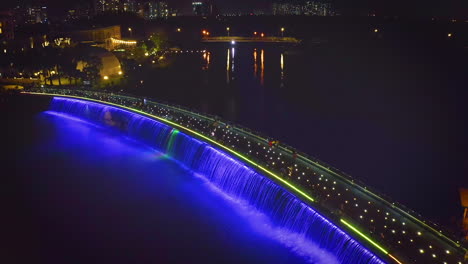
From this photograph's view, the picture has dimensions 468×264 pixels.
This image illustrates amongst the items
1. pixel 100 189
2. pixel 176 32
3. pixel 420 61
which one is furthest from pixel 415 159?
pixel 176 32

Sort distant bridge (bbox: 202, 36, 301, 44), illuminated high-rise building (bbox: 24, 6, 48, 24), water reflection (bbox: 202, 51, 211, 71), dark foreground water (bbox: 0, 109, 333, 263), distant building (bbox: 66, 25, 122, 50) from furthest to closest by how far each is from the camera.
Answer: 1. illuminated high-rise building (bbox: 24, 6, 48, 24)
2. distant bridge (bbox: 202, 36, 301, 44)
3. water reflection (bbox: 202, 51, 211, 71)
4. distant building (bbox: 66, 25, 122, 50)
5. dark foreground water (bbox: 0, 109, 333, 263)

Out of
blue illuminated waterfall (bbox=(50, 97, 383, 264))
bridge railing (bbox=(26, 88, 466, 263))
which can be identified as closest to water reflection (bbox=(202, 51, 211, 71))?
blue illuminated waterfall (bbox=(50, 97, 383, 264))

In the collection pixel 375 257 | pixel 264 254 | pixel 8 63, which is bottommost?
pixel 264 254

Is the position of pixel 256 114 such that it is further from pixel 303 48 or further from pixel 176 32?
pixel 176 32

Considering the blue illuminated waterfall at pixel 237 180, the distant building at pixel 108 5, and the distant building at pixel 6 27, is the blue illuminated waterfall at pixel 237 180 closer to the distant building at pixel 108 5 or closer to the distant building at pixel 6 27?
the distant building at pixel 6 27

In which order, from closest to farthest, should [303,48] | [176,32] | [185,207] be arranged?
[185,207], [303,48], [176,32]

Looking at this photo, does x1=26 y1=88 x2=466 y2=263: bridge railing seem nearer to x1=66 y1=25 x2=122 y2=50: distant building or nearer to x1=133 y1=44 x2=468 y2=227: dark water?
x1=133 y1=44 x2=468 y2=227: dark water
